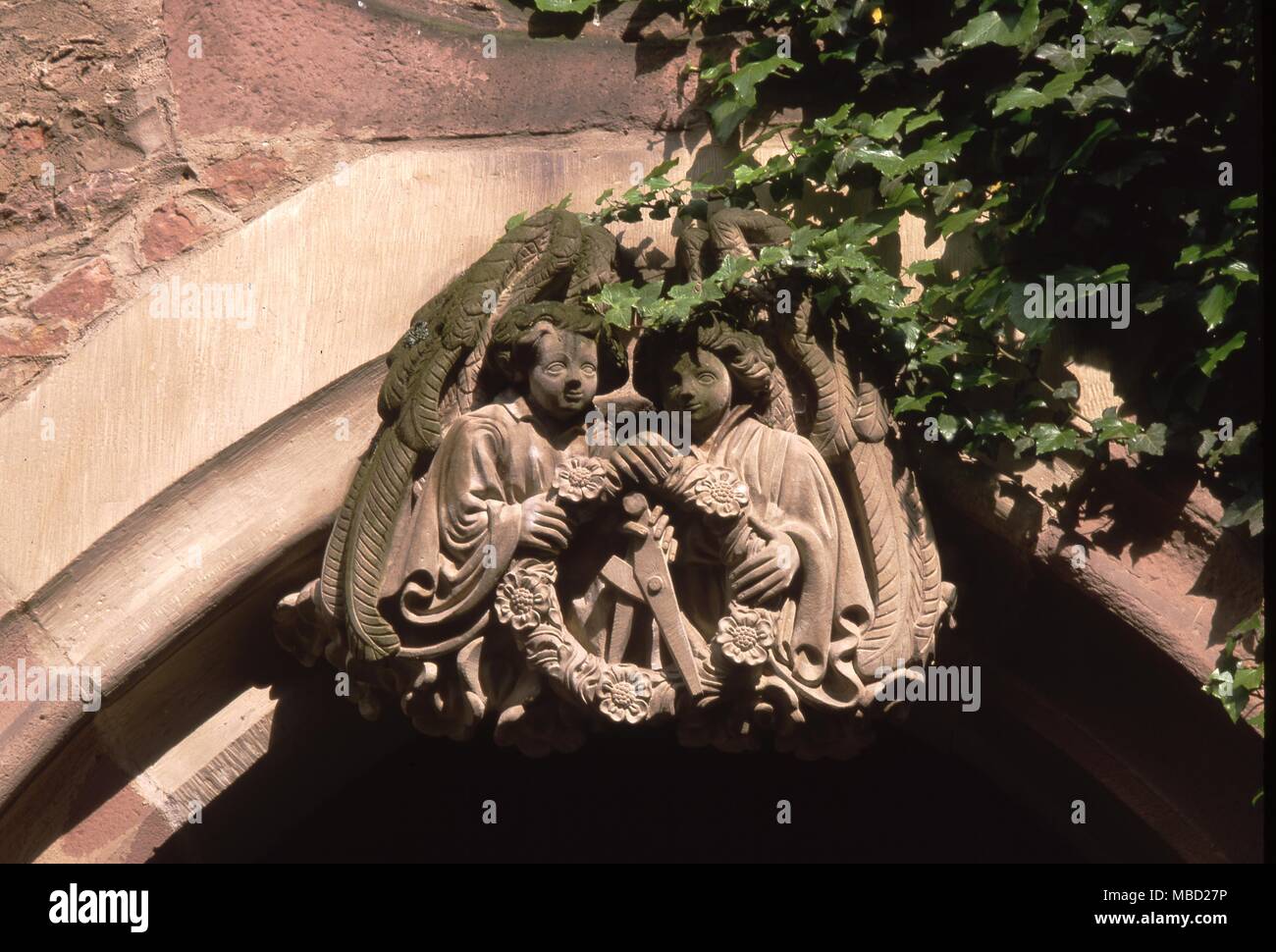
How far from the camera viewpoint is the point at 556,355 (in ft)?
12.0

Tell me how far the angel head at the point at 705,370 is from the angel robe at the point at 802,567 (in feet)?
0.17

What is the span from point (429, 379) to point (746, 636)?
0.65 metres

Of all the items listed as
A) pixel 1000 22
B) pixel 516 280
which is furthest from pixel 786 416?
pixel 1000 22

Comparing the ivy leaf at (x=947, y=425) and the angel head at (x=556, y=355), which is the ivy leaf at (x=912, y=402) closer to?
the ivy leaf at (x=947, y=425)

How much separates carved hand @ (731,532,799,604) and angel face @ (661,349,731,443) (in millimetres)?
226

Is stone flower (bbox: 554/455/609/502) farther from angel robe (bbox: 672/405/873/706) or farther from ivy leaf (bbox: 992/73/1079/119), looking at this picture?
ivy leaf (bbox: 992/73/1079/119)

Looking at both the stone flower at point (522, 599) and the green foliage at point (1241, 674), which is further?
the green foliage at point (1241, 674)

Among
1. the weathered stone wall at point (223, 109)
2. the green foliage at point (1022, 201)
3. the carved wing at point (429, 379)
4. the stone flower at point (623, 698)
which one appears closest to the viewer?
the stone flower at point (623, 698)

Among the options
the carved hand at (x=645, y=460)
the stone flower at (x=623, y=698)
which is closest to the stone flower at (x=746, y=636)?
the stone flower at (x=623, y=698)

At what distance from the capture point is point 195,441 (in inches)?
150

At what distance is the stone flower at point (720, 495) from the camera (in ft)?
11.8

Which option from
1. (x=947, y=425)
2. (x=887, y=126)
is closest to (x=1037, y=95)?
(x=887, y=126)

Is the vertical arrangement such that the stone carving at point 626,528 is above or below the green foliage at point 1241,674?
above

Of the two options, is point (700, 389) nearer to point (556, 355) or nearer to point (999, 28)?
Result: point (556, 355)
